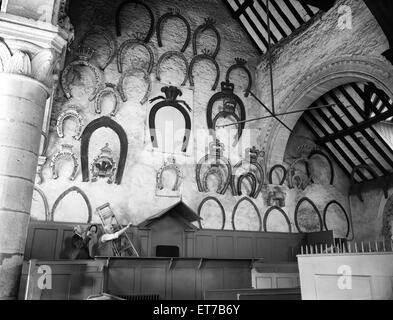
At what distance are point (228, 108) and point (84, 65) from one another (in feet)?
14.7

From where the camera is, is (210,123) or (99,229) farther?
(210,123)

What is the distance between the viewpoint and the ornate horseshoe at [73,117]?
28.8 feet

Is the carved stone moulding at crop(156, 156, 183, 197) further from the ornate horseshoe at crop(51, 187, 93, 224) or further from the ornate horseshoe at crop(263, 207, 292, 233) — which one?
the ornate horseshoe at crop(263, 207, 292, 233)

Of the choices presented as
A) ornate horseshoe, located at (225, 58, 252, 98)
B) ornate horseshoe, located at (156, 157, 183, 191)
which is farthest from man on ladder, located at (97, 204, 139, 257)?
ornate horseshoe, located at (225, 58, 252, 98)

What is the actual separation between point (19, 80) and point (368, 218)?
11868 millimetres

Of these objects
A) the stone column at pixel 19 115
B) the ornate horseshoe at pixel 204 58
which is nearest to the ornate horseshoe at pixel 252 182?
the ornate horseshoe at pixel 204 58

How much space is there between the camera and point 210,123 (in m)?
10.8

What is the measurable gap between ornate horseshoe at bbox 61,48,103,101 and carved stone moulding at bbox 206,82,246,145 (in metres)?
3.37

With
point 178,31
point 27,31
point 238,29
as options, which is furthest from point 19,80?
point 238,29

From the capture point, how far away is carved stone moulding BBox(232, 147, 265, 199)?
34.6 ft

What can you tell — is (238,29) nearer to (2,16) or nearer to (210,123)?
(210,123)

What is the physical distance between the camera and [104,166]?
892 cm

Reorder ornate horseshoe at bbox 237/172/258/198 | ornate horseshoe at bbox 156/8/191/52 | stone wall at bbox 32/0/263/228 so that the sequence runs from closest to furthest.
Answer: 1. stone wall at bbox 32/0/263/228
2. ornate horseshoe at bbox 237/172/258/198
3. ornate horseshoe at bbox 156/8/191/52
